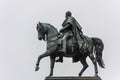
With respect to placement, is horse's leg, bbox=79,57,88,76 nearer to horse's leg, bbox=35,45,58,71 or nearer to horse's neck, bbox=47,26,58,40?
horse's leg, bbox=35,45,58,71

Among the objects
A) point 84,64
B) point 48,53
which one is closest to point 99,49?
point 84,64

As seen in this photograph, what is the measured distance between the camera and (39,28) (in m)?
75.2

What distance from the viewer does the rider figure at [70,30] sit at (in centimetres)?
7444

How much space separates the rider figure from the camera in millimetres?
74438

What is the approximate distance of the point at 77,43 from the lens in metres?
74.4

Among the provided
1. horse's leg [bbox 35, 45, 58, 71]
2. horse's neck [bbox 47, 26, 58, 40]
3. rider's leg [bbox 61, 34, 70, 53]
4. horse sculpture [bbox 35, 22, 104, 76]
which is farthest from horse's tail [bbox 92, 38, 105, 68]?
horse's leg [bbox 35, 45, 58, 71]

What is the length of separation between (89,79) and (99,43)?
248 centimetres

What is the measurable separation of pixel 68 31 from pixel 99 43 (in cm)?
185

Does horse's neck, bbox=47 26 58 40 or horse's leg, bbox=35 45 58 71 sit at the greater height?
horse's neck, bbox=47 26 58 40

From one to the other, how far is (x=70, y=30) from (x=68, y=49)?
1.11 metres

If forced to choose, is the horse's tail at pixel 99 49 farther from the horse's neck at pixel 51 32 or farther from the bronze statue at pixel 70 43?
the horse's neck at pixel 51 32

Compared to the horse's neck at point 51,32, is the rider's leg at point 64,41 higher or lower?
lower

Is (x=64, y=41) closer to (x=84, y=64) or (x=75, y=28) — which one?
(x=75, y=28)

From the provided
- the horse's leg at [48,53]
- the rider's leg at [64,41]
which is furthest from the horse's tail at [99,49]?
the horse's leg at [48,53]
